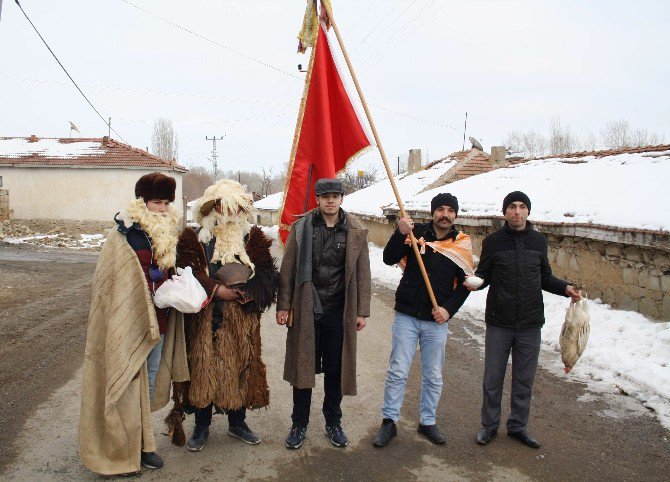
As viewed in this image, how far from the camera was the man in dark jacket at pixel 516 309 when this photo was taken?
4031mm

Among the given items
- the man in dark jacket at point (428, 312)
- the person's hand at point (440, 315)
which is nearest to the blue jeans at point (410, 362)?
the man in dark jacket at point (428, 312)

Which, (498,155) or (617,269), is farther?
(498,155)

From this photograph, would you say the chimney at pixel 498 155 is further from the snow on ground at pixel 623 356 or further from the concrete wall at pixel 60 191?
the concrete wall at pixel 60 191

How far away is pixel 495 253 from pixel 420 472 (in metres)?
1.73

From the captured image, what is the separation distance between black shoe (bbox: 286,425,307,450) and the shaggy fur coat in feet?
1.02

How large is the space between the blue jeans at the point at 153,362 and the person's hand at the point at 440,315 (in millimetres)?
1992

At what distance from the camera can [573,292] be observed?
395 cm

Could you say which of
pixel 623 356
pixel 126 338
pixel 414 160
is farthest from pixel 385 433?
pixel 414 160

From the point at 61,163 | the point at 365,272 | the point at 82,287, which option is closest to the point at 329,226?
the point at 365,272

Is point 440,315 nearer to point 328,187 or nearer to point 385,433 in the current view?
point 385,433

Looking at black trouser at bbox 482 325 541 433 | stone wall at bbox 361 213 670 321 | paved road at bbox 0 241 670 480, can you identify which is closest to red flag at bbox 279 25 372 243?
paved road at bbox 0 241 670 480

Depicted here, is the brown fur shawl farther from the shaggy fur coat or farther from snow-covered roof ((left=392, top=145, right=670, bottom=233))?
snow-covered roof ((left=392, top=145, right=670, bottom=233))

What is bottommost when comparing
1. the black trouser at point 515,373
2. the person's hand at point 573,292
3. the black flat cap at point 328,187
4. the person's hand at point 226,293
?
the black trouser at point 515,373

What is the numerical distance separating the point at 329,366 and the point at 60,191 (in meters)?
27.2
